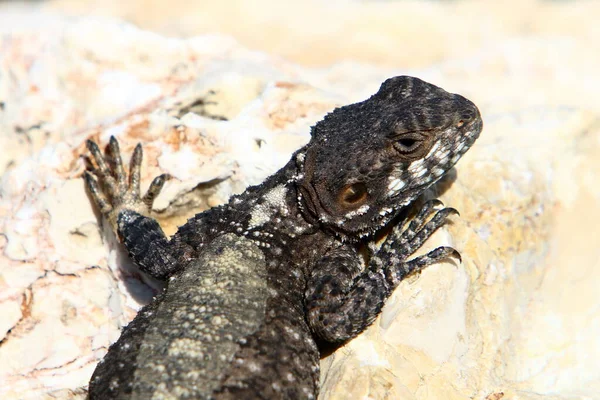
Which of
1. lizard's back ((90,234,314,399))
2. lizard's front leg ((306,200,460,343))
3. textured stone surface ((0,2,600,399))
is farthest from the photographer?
textured stone surface ((0,2,600,399))

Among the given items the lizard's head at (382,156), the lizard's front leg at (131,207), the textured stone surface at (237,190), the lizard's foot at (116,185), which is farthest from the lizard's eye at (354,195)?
the lizard's foot at (116,185)

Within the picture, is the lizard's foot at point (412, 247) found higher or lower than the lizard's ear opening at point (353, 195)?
lower

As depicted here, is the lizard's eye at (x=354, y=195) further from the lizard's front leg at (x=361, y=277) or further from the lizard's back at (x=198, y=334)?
the lizard's back at (x=198, y=334)

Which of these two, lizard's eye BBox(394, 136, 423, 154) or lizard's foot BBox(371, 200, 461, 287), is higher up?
lizard's eye BBox(394, 136, 423, 154)

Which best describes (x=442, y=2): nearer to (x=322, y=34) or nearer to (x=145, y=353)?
(x=322, y=34)

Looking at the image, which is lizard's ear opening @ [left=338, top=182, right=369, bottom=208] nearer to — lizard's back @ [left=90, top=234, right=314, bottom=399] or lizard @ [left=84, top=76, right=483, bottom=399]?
lizard @ [left=84, top=76, right=483, bottom=399]

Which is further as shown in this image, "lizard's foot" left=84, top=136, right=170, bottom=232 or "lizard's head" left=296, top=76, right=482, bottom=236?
"lizard's foot" left=84, top=136, right=170, bottom=232

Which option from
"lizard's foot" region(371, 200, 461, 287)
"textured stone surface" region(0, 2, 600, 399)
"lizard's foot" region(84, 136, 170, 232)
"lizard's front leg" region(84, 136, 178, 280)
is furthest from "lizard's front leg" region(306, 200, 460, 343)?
"lizard's foot" region(84, 136, 170, 232)

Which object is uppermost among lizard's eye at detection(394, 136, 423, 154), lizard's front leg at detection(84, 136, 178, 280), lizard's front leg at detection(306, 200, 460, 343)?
lizard's eye at detection(394, 136, 423, 154)
